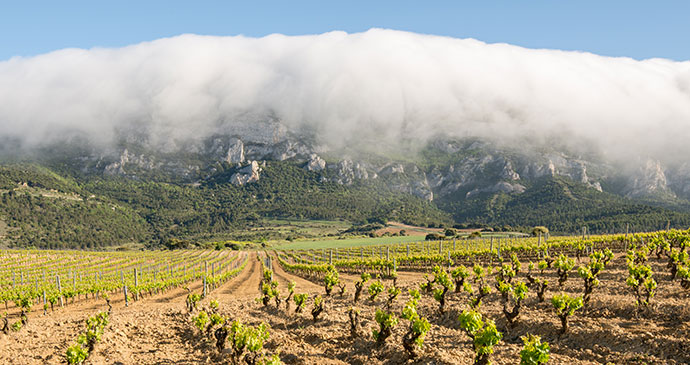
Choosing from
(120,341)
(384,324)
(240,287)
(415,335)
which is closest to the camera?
(415,335)

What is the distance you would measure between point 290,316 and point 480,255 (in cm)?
4064

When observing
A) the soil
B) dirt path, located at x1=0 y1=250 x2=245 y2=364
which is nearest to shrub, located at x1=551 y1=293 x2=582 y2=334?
the soil

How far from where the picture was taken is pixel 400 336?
1873cm

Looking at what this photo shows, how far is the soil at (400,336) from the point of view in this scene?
51.9 feet

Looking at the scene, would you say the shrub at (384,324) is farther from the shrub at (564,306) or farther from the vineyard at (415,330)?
the shrub at (564,306)

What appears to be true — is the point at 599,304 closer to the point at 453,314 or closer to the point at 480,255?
the point at 453,314

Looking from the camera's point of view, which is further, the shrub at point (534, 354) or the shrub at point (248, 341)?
the shrub at point (248, 341)

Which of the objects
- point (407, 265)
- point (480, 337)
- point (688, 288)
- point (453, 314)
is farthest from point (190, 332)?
point (407, 265)

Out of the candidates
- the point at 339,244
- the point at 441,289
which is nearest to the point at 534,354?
the point at 441,289

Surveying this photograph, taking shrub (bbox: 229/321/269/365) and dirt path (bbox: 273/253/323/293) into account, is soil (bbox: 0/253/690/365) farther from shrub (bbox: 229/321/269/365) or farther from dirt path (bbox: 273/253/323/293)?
dirt path (bbox: 273/253/323/293)

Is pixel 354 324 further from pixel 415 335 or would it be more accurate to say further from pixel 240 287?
pixel 240 287

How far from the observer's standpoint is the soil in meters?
15.8

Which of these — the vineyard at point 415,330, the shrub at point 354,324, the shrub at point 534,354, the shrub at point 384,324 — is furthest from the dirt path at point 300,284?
the shrub at point 534,354

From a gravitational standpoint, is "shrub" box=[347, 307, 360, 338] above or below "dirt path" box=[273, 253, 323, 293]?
above
